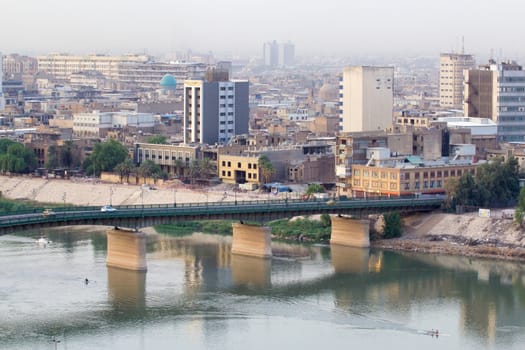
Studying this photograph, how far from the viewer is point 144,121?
92125 millimetres

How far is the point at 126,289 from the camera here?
46.0 meters

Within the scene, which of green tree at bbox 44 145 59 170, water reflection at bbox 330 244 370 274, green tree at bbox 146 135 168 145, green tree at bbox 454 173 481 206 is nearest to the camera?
water reflection at bbox 330 244 370 274

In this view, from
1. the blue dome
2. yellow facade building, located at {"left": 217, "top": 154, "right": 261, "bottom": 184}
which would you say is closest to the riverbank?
yellow facade building, located at {"left": 217, "top": 154, "right": 261, "bottom": 184}

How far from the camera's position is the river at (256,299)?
3938cm

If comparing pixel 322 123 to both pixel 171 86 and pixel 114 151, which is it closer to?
pixel 114 151

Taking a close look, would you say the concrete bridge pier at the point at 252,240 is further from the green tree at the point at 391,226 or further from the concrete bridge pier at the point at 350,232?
the green tree at the point at 391,226

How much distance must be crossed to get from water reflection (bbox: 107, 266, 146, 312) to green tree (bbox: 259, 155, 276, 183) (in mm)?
19028

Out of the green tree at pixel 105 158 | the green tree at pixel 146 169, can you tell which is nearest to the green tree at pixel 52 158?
the green tree at pixel 105 158

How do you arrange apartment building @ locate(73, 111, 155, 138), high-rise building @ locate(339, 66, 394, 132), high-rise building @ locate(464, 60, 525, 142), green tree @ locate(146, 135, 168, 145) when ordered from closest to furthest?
high-rise building @ locate(464, 60, 525, 142) < green tree @ locate(146, 135, 168, 145) < high-rise building @ locate(339, 66, 394, 132) < apartment building @ locate(73, 111, 155, 138)

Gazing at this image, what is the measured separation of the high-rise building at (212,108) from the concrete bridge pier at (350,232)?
23496 mm

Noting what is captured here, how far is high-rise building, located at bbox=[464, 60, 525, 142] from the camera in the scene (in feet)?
253

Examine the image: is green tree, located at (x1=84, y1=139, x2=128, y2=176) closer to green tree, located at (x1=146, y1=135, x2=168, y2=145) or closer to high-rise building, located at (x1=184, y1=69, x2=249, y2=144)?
green tree, located at (x1=146, y1=135, x2=168, y2=145)

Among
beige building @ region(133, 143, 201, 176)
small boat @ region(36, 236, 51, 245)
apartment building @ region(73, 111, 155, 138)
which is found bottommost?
small boat @ region(36, 236, 51, 245)

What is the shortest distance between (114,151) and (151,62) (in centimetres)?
8366
